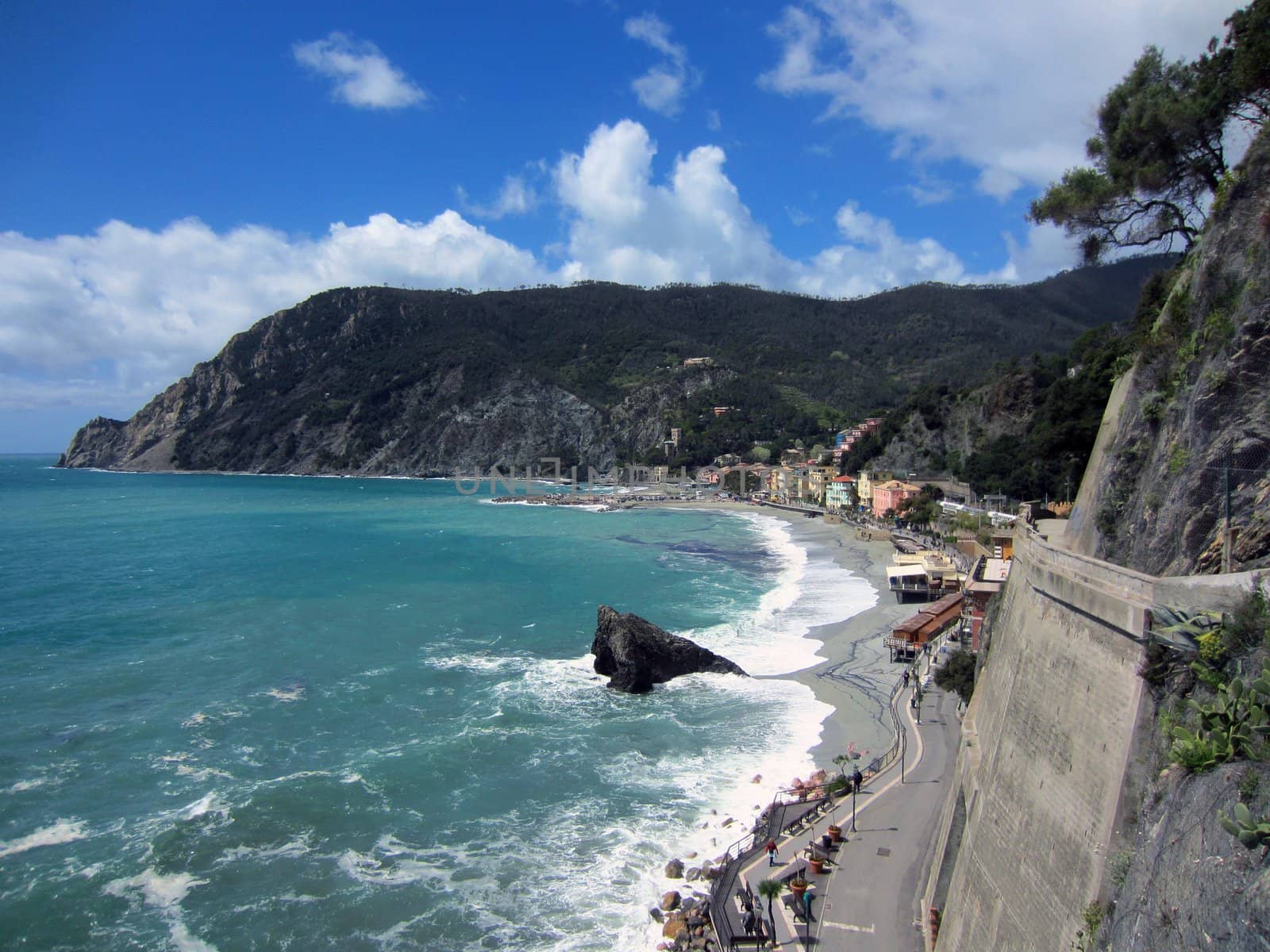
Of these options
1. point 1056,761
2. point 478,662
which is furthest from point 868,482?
point 1056,761

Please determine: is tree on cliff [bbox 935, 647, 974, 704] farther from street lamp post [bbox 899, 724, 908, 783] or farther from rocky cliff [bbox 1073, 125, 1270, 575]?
rocky cliff [bbox 1073, 125, 1270, 575]

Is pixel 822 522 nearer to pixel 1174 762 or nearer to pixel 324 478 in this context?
pixel 1174 762

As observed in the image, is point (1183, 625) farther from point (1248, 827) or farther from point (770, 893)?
point (770, 893)

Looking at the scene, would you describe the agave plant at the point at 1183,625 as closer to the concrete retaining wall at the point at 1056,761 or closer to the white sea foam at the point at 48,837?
the concrete retaining wall at the point at 1056,761

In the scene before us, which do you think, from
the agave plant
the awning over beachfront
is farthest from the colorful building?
the agave plant

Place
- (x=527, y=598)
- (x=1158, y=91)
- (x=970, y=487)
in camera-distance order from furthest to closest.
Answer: (x=970, y=487)
(x=527, y=598)
(x=1158, y=91)

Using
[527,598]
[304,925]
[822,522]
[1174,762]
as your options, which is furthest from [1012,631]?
[822,522]
